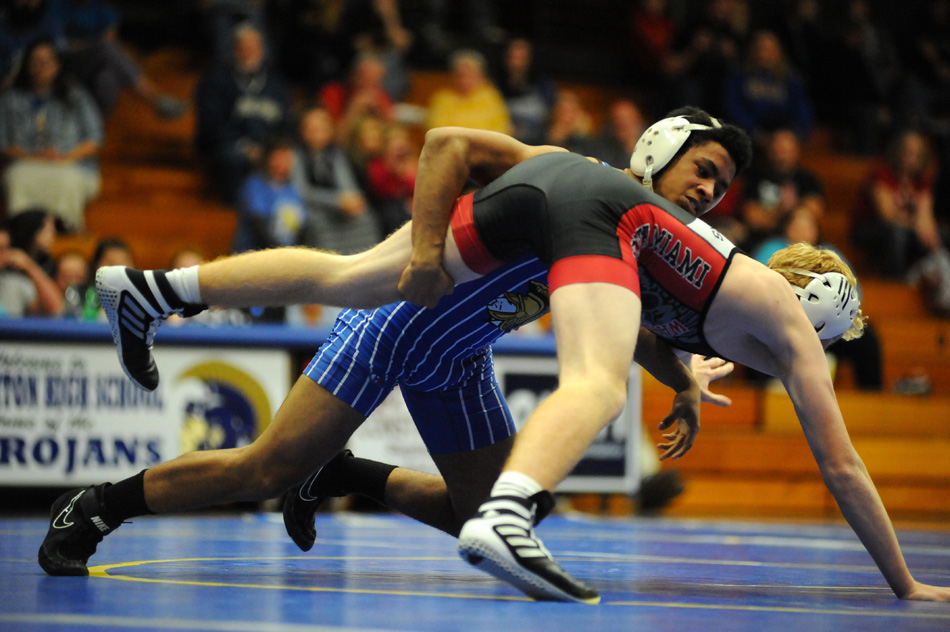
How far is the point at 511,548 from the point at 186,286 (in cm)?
133

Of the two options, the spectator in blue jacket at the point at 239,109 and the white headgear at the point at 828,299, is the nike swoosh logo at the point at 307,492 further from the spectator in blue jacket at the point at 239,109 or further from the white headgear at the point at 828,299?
the spectator in blue jacket at the point at 239,109

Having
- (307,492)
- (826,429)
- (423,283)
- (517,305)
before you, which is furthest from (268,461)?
(826,429)

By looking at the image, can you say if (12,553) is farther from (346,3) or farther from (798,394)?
(346,3)

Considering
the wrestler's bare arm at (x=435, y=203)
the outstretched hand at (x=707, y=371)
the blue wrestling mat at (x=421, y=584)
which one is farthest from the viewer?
the outstretched hand at (x=707, y=371)

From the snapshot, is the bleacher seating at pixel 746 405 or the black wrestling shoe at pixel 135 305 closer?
the black wrestling shoe at pixel 135 305

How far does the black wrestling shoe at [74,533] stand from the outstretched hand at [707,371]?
6.35 ft

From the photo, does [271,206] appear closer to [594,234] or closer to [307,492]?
[307,492]

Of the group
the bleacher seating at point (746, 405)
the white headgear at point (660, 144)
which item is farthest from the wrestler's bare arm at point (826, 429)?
the bleacher seating at point (746, 405)

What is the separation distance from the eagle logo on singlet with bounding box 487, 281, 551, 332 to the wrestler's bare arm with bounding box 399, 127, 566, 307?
0.29m

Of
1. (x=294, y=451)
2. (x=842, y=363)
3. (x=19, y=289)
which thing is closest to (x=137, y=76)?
(x=19, y=289)

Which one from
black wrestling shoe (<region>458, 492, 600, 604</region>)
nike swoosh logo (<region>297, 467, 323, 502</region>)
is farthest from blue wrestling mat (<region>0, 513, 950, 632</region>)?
nike swoosh logo (<region>297, 467, 323, 502</region>)

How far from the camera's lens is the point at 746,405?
8.26m

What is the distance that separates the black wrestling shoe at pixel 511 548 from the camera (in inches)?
102

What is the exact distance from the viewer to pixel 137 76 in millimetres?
9766
